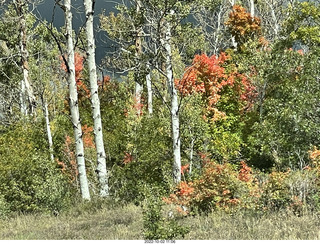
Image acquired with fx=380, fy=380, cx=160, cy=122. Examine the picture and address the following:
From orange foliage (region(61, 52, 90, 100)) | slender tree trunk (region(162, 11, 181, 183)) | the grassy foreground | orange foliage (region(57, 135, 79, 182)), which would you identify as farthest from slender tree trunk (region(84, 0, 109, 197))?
orange foliage (region(61, 52, 90, 100))

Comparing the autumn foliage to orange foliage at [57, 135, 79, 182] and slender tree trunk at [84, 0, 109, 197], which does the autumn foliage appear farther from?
slender tree trunk at [84, 0, 109, 197]

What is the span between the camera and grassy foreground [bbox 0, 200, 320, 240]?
6758 millimetres

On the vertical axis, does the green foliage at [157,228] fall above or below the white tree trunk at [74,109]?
below

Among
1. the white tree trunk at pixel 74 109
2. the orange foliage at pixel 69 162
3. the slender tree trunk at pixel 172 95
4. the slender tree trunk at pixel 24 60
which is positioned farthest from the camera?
the slender tree trunk at pixel 24 60

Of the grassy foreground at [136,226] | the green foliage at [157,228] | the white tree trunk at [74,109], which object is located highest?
the white tree trunk at [74,109]

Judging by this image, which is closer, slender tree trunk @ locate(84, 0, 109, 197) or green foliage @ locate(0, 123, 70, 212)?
slender tree trunk @ locate(84, 0, 109, 197)

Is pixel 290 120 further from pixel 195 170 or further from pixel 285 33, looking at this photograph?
pixel 285 33

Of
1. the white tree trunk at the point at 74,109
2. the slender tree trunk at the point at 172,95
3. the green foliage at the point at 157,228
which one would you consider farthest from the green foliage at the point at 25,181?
the green foliage at the point at 157,228

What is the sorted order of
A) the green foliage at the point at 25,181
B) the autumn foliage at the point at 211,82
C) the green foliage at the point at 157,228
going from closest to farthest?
the green foliage at the point at 157,228 → the green foliage at the point at 25,181 → the autumn foliage at the point at 211,82

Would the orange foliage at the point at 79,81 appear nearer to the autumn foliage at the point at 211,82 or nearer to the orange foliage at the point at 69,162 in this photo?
the orange foliage at the point at 69,162

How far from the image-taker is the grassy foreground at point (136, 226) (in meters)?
6.76

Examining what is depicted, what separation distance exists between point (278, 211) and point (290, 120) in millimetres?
9029

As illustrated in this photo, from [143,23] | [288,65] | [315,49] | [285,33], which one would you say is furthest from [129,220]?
[285,33]

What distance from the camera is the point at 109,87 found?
129 ft
